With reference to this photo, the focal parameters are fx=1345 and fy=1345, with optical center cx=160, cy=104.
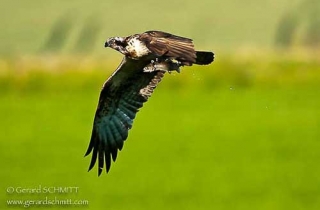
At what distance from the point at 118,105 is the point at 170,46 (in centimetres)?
197

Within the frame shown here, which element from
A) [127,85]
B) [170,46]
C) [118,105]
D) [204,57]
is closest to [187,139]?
[118,105]

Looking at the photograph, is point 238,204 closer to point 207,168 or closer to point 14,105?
point 207,168

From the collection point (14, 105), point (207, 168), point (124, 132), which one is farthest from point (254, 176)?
point (124, 132)

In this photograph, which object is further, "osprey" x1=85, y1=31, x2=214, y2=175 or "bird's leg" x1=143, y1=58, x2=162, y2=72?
"bird's leg" x1=143, y1=58, x2=162, y2=72

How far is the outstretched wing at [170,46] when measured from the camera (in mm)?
10164

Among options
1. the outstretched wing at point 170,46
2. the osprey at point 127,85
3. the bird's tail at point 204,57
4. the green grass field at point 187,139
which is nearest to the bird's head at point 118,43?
the osprey at point 127,85

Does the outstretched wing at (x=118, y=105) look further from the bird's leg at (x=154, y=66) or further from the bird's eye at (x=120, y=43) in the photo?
the bird's eye at (x=120, y=43)

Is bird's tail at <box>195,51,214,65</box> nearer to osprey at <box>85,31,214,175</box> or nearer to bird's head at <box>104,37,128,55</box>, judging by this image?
osprey at <box>85,31,214,175</box>

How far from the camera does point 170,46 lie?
10312 millimetres

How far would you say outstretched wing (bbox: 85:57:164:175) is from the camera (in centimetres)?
1192

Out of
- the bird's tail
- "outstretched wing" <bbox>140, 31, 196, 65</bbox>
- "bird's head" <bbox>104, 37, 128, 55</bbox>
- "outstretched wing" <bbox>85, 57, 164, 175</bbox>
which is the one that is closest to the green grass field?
"outstretched wing" <bbox>85, 57, 164, 175</bbox>

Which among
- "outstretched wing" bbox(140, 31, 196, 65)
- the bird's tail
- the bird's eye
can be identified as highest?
the bird's eye

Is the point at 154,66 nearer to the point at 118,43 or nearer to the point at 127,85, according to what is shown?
the point at 118,43

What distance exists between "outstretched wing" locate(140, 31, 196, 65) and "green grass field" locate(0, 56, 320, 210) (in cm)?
1232
